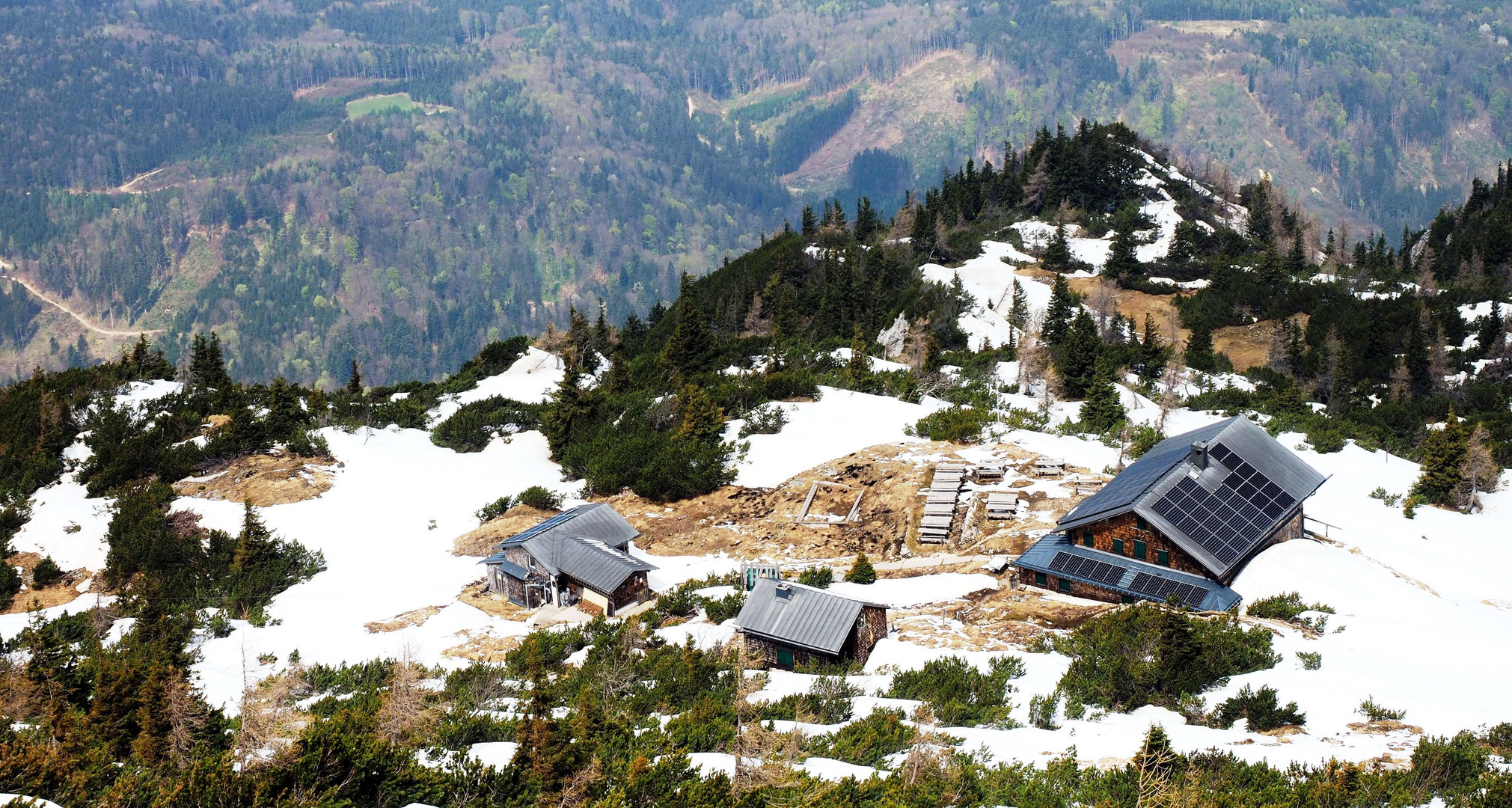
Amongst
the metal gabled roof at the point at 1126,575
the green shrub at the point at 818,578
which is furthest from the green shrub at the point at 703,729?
the metal gabled roof at the point at 1126,575

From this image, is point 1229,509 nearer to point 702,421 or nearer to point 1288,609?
point 1288,609

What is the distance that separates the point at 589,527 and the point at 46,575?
17.0m

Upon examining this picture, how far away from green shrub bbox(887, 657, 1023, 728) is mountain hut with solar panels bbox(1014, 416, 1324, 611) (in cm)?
575

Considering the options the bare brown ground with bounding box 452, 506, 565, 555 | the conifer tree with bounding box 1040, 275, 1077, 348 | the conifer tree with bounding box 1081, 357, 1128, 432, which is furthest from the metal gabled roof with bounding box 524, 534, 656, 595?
the conifer tree with bounding box 1040, 275, 1077, 348

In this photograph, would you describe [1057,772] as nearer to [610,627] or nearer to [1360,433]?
[610,627]

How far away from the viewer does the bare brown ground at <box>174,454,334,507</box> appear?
124ft

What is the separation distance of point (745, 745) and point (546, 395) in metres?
43.9

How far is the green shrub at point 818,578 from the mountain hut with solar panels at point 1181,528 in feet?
17.3

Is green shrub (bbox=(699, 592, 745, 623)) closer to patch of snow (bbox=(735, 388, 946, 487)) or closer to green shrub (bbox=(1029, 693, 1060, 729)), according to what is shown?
green shrub (bbox=(1029, 693, 1060, 729))

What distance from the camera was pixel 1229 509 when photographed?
27641mm

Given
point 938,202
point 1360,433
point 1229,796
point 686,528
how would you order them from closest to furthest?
1. point 1229,796
2. point 686,528
3. point 1360,433
4. point 938,202

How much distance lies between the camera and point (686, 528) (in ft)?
120

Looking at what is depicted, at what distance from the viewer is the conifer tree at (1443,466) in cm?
3600

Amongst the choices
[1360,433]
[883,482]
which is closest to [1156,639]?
[883,482]
